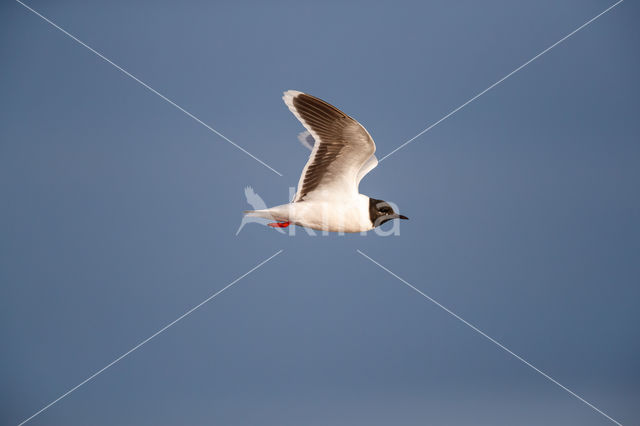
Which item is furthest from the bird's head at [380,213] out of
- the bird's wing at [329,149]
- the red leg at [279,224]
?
the red leg at [279,224]

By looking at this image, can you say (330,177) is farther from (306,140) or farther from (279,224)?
(279,224)

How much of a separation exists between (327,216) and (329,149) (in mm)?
376

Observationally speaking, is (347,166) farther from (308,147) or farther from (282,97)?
(282,97)

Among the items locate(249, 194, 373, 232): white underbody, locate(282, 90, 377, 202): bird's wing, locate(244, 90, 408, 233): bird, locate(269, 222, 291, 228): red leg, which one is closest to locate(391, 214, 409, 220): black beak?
locate(244, 90, 408, 233): bird

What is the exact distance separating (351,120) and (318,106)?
0.63 feet

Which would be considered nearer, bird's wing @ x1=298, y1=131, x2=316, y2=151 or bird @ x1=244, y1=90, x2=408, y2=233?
bird @ x1=244, y1=90, x2=408, y2=233

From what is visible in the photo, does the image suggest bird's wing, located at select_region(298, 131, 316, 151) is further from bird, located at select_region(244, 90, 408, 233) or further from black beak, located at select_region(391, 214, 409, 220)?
black beak, located at select_region(391, 214, 409, 220)

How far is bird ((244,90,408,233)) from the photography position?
9.75 feet

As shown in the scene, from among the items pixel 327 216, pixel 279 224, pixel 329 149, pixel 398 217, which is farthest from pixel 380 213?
pixel 279 224

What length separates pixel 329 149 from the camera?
10.2 feet

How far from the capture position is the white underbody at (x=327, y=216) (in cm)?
309

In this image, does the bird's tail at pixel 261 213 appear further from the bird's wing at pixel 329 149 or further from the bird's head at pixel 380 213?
the bird's head at pixel 380 213

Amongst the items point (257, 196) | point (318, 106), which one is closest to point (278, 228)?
point (257, 196)

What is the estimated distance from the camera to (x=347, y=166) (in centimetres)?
316
